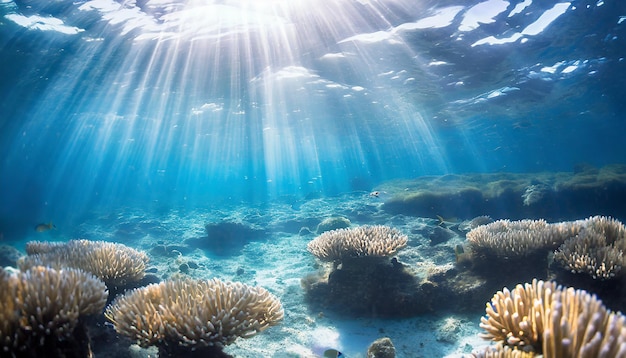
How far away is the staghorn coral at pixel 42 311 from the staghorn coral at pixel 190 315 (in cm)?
57

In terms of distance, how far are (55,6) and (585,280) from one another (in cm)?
2022

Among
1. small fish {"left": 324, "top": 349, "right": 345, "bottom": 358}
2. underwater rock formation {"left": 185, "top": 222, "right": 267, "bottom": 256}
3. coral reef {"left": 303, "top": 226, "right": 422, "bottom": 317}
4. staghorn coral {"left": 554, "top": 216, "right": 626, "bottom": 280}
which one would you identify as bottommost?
underwater rock formation {"left": 185, "top": 222, "right": 267, "bottom": 256}

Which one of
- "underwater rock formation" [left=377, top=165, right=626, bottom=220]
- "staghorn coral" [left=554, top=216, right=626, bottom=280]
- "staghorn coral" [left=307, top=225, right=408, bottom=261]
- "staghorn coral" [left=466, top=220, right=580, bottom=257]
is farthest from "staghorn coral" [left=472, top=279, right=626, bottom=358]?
"underwater rock formation" [left=377, top=165, right=626, bottom=220]

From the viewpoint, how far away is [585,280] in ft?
17.0

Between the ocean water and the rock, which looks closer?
the rock

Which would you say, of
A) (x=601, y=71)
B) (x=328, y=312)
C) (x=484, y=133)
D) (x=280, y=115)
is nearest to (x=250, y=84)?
(x=280, y=115)

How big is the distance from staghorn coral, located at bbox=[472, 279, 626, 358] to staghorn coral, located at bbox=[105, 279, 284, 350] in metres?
2.59

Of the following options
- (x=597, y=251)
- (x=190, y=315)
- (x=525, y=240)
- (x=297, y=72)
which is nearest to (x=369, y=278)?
(x=525, y=240)

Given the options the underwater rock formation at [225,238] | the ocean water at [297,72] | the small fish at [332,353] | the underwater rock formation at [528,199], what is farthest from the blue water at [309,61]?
the small fish at [332,353]

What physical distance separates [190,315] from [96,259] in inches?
106

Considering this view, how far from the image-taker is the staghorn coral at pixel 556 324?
202 centimetres

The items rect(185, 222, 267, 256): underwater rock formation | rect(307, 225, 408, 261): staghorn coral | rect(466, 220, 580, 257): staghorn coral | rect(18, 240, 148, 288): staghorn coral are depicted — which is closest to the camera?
rect(18, 240, 148, 288): staghorn coral

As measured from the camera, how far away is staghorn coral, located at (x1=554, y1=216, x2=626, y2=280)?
16.2 feet

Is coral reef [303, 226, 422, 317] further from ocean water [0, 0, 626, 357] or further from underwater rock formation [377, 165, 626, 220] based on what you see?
underwater rock formation [377, 165, 626, 220]
